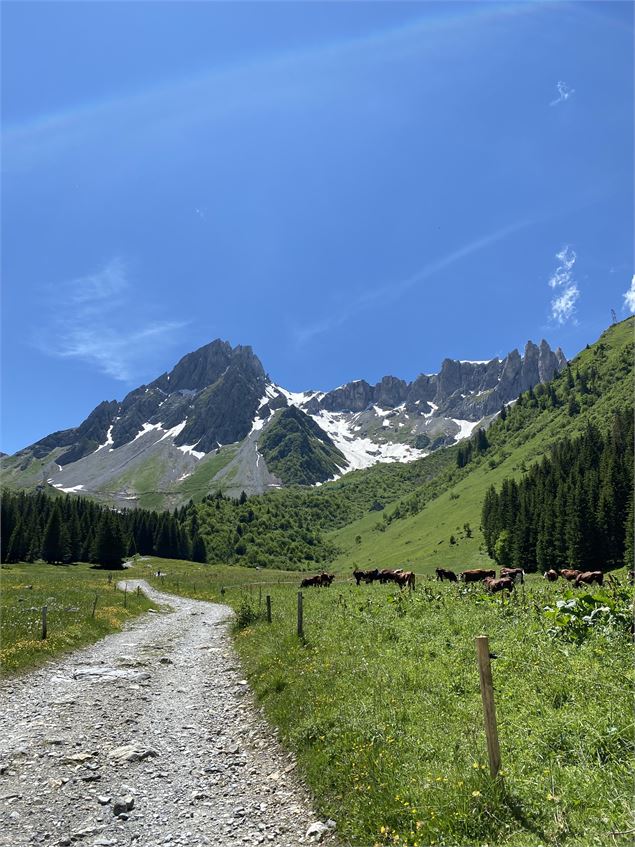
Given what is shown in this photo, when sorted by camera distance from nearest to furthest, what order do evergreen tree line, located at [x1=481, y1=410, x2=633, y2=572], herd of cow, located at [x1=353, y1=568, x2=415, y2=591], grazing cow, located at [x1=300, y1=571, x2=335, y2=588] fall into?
1. herd of cow, located at [x1=353, y1=568, x2=415, y2=591]
2. grazing cow, located at [x1=300, y1=571, x2=335, y2=588]
3. evergreen tree line, located at [x1=481, y1=410, x2=633, y2=572]

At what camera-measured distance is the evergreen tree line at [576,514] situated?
263ft

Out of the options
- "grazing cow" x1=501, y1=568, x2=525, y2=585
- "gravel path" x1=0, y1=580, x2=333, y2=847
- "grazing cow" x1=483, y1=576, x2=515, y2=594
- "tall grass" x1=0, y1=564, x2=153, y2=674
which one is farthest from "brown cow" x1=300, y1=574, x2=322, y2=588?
"gravel path" x1=0, y1=580, x2=333, y2=847

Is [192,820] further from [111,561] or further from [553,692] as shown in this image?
[111,561]

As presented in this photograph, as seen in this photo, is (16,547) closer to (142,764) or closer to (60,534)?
(60,534)

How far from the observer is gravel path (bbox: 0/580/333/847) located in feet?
28.9

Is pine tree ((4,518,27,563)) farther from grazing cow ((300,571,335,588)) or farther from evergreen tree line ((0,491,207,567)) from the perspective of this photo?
grazing cow ((300,571,335,588))

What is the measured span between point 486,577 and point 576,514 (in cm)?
5078

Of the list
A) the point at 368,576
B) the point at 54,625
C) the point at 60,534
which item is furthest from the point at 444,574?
the point at 60,534

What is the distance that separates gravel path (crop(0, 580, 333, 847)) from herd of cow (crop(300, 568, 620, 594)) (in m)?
21.4

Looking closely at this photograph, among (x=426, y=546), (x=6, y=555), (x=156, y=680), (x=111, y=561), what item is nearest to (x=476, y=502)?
(x=426, y=546)

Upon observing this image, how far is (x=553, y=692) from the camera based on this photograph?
10883mm

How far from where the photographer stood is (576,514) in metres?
81.8

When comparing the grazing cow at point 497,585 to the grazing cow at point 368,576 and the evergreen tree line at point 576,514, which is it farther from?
the evergreen tree line at point 576,514

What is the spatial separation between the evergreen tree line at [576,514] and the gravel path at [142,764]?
3118 inches
